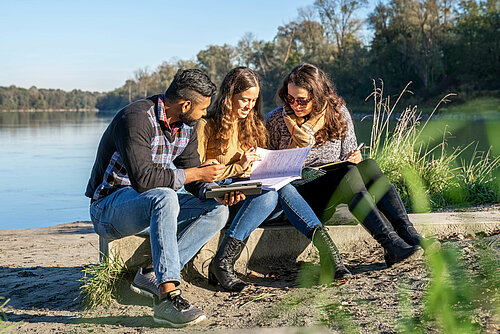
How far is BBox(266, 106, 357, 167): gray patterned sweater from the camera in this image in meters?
3.20

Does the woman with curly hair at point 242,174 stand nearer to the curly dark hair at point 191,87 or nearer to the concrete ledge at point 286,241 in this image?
the concrete ledge at point 286,241

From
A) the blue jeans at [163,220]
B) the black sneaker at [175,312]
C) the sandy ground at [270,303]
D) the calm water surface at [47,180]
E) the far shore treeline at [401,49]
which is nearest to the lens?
the sandy ground at [270,303]

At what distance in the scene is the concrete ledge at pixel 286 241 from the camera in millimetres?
2822

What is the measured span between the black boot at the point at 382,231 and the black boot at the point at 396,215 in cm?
6

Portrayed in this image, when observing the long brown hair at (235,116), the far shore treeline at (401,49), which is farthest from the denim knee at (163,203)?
the far shore treeline at (401,49)

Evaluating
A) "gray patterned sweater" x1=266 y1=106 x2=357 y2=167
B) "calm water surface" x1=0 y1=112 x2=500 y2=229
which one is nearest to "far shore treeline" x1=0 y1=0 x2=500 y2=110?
"calm water surface" x1=0 y1=112 x2=500 y2=229

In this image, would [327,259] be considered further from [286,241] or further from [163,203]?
[163,203]

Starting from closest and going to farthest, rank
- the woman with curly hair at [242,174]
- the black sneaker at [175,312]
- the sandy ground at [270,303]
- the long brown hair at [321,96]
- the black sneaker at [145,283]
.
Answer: the sandy ground at [270,303]
the black sneaker at [175,312]
the black sneaker at [145,283]
the woman with curly hair at [242,174]
the long brown hair at [321,96]

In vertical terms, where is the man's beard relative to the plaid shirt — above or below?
above

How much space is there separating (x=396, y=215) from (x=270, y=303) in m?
0.82

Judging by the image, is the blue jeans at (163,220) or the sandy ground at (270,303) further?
the blue jeans at (163,220)

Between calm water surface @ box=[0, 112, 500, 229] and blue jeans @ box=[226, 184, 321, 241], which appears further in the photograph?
calm water surface @ box=[0, 112, 500, 229]

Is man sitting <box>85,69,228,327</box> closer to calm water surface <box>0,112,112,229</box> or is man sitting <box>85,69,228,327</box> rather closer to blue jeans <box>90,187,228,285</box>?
blue jeans <box>90,187,228,285</box>

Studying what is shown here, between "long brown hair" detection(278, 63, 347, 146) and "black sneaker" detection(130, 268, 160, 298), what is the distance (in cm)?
123
